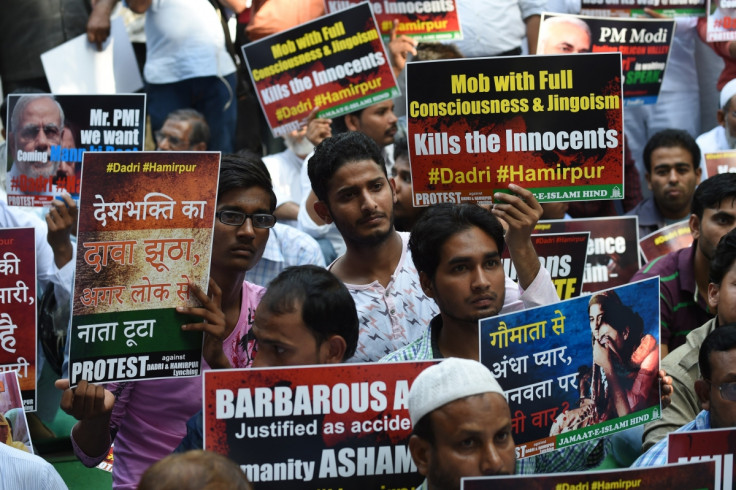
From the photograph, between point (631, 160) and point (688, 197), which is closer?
point (688, 197)

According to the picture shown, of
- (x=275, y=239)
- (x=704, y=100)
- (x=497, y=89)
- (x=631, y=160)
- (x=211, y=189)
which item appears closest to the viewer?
(x=211, y=189)

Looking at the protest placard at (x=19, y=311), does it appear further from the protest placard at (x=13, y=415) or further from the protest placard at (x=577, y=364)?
the protest placard at (x=577, y=364)

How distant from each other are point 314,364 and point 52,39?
5.47 meters

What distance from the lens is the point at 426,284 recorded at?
4027mm

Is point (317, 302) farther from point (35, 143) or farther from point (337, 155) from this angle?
point (35, 143)

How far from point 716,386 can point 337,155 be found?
169cm

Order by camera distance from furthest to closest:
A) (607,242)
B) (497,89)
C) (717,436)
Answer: (607,242)
(497,89)
(717,436)

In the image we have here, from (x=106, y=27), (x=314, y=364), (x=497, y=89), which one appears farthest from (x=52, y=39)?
(x=314, y=364)

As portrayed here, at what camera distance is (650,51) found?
740 centimetres

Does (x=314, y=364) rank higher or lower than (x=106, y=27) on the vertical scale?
lower

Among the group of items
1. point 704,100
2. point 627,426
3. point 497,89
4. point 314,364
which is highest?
point 704,100

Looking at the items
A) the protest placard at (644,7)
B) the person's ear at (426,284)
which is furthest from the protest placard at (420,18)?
the person's ear at (426,284)

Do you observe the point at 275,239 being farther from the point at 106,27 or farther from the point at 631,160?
Result: the point at 631,160

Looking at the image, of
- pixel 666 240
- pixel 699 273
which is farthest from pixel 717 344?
pixel 666 240
